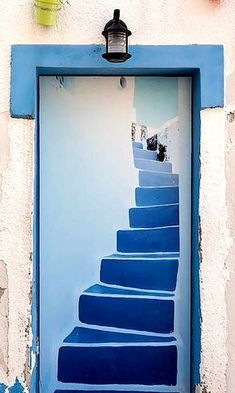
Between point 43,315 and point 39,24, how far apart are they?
190 cm

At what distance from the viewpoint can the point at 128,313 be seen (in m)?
3.89

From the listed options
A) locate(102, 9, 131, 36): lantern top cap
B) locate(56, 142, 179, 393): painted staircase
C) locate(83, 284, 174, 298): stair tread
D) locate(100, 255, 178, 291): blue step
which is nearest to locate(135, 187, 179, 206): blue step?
locate(56, 142, 179, 393): painted staircase

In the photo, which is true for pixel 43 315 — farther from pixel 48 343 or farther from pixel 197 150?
pixel 197 150

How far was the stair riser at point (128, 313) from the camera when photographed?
388 cm

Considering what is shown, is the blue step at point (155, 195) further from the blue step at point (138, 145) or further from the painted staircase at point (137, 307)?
the blue step at point (138, 145)

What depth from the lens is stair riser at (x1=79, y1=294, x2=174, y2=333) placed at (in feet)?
12.7

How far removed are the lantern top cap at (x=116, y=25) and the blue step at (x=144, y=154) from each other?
2.54ft

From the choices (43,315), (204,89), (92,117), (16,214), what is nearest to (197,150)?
(204,89)

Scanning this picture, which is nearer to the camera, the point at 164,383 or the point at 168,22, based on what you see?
the point at 168,22

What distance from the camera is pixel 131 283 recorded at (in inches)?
153

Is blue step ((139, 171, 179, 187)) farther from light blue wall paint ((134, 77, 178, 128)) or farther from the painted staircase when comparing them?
light blue wall paint ((134, 77, 178, 128))

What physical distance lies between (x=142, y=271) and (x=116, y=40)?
152cm

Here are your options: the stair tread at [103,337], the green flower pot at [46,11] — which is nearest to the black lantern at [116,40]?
the green flower pot at [46,11]

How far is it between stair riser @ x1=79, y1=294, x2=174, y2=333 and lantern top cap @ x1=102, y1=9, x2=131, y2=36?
1.73 m
